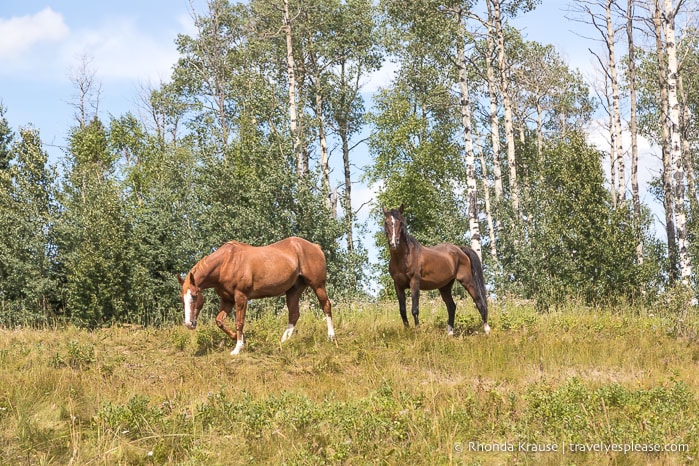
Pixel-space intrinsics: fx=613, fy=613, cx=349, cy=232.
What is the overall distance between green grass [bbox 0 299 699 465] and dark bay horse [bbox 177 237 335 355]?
68 centimetres

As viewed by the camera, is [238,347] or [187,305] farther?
[238,347]

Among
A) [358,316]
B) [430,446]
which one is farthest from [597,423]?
[358,316]

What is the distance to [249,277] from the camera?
11.9 metres

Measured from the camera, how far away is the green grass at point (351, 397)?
6.97 m

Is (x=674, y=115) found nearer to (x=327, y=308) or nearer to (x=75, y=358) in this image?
(x=327, y=308)

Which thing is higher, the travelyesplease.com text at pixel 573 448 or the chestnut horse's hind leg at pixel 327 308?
the chestnut horse's hind leg at pixel 327 308

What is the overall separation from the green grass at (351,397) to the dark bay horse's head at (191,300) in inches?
29.1

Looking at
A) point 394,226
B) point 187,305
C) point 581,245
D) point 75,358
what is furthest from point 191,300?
point 581,245

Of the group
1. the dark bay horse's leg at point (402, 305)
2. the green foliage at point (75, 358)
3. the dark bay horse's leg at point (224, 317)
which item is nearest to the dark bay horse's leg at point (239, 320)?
the dark bay horse's leg at point (224, 317)

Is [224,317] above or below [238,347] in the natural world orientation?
above

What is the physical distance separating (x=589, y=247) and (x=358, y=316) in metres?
10.2

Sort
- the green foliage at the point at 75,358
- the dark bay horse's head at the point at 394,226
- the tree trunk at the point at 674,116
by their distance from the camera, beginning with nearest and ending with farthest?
1. the green foliage at the point at 75,358
2. the dark bay horse's head at the point at 394,226
3. the tree trunk at the point at 674,116

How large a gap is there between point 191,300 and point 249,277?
4.20ft

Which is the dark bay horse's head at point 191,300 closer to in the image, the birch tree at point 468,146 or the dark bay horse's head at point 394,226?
the dark bay horse's head at point 394,226
